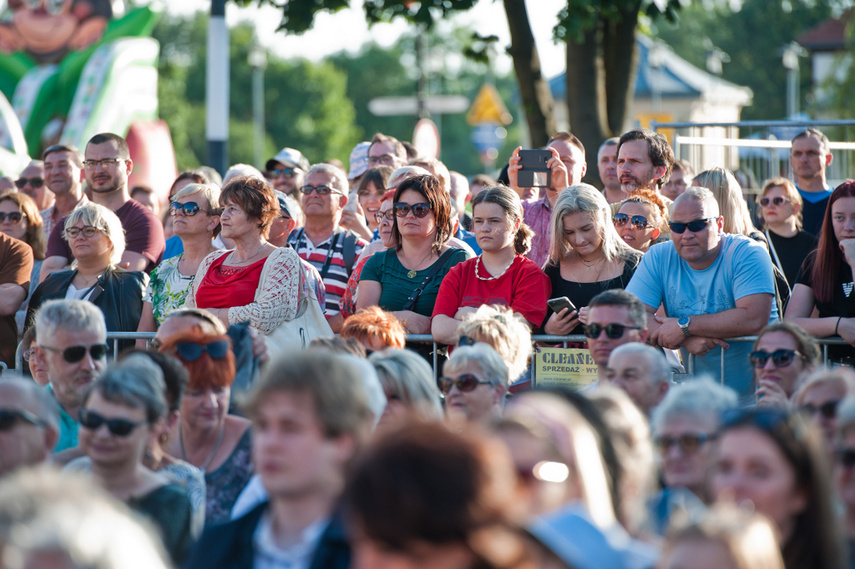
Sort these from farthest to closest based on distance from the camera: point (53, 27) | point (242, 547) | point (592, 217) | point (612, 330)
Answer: point (53, 27) → point (592, 217) → point (612, 330) → point (242, 547)

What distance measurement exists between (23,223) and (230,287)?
7.62ft

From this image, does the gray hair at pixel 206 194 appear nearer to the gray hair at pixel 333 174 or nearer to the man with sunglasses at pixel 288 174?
the gray hair at pixel 333 174

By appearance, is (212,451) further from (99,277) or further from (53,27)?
(53,27)

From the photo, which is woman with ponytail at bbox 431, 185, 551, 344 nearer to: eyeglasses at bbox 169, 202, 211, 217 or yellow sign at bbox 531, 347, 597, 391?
yellow sign at bbox 531, 347, 597, 391

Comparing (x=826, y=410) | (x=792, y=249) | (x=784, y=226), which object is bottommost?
(x=826, y=410)

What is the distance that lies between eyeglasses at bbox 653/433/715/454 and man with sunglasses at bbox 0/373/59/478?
210 centimetres

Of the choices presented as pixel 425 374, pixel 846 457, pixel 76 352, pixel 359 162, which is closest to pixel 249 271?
pixel 76 352

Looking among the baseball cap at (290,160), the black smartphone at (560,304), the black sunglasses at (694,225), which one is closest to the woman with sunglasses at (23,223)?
the baseball cap at (290,160)

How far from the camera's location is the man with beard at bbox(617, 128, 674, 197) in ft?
24.0

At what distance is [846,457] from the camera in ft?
10.4

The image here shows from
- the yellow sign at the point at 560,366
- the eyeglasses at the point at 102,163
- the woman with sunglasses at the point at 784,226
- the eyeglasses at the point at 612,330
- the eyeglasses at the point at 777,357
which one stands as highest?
the eyeglasses at the point at 102,163

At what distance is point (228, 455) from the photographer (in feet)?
14.5

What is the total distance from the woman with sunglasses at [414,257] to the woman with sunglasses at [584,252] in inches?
25.4

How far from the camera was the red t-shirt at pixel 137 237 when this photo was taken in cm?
740
